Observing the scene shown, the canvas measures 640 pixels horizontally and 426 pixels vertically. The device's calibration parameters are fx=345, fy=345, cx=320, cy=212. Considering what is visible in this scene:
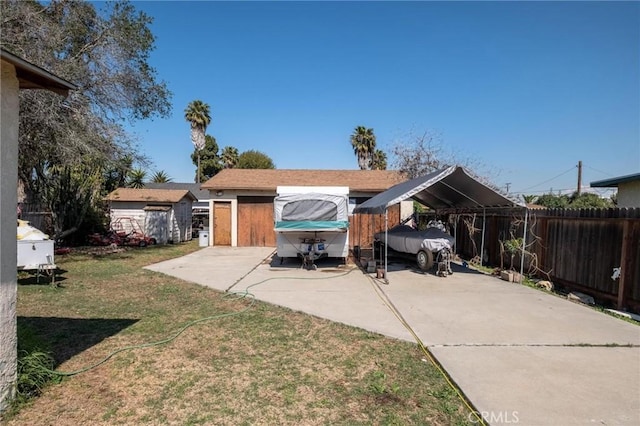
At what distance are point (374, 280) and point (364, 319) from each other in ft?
11.4

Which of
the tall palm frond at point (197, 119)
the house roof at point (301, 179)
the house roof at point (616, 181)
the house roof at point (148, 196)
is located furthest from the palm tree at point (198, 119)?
the house roof at point (616, 181)

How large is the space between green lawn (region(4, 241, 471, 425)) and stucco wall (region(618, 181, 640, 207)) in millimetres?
11788

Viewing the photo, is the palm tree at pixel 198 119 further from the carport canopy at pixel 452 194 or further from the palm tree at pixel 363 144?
the carport canopy at pixel 452 194

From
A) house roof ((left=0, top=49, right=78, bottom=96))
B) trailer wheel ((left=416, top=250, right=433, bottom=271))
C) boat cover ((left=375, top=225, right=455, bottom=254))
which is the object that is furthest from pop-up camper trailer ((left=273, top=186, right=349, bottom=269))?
house roof ((left=0, top=49, right=78, bottom=96))

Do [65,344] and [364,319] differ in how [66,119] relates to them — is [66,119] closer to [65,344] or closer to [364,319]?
[65,344]

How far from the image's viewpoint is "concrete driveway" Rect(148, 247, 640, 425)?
3.21 meters

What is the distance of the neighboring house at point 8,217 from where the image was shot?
284cm

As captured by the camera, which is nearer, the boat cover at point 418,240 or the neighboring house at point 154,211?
the boat cover at point 418,240

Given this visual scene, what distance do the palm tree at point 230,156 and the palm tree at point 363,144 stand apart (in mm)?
17306

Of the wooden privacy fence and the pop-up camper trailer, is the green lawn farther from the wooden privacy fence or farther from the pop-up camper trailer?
the wooden privacy fence

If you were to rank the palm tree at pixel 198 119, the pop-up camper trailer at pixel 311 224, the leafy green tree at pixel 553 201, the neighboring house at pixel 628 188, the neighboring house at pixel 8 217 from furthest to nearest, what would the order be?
the palm tree at pixel 198 119 < the leafy green tree at pixel 553 201 < the neighboring house at pixel 628 188 < the pop-up camper trailer at pixel 311 224 < the neighboring house at pixel 8 217
